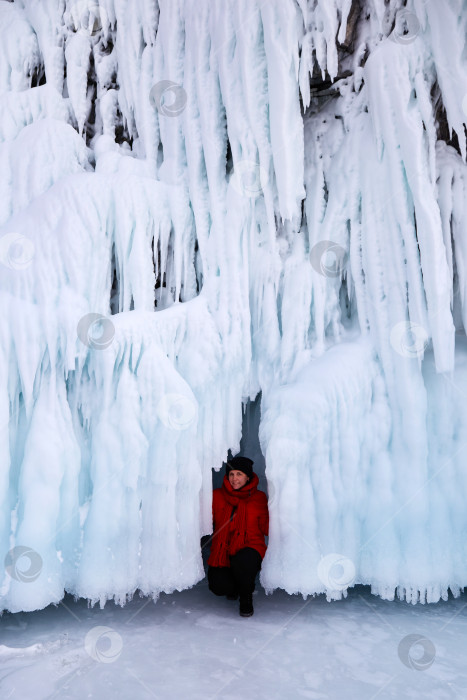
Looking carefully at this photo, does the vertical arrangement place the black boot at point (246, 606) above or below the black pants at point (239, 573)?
below

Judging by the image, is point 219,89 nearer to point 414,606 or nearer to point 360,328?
point 360,328

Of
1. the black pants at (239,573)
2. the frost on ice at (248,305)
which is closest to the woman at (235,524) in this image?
the black pants at (239,573)

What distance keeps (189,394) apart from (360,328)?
1.49 metres

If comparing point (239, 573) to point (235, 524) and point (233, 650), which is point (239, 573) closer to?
point (235, 524)

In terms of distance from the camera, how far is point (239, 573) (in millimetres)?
3494

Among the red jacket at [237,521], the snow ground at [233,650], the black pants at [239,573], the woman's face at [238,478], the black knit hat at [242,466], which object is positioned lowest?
the snow ground at [233,650]

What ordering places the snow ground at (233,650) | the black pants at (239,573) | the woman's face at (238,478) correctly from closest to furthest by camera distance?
the snow ground at (233,650) < the black pants at (239,573) < the woman's face at (238,478)

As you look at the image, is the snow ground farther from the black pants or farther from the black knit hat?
the black knit hat

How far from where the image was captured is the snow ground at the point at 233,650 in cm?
263

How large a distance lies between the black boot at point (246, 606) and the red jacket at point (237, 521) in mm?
269

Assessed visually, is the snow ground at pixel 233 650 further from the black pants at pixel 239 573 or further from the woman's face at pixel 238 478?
the woman's face at pixel 238 478

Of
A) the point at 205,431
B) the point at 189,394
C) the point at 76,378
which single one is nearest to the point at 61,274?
the point at 76,378

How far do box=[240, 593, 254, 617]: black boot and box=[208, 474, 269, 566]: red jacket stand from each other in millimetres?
269

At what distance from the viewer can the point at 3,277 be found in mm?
3695
